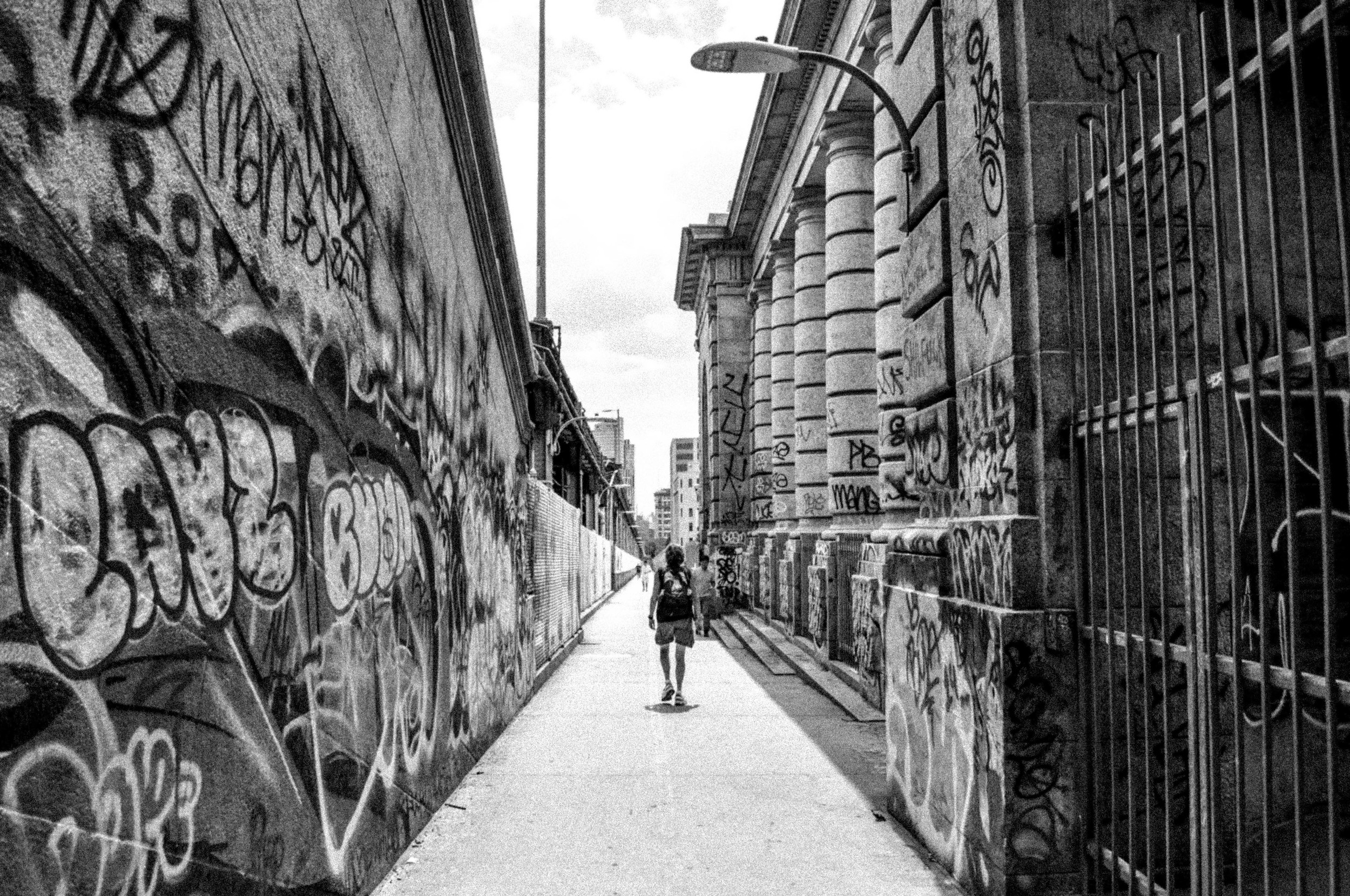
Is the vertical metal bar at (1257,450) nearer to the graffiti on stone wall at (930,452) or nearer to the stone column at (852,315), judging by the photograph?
the graffiti on stone wall at (930,452)

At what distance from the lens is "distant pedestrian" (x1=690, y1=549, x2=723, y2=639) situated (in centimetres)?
1455

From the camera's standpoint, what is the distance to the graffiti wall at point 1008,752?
13.2 feet

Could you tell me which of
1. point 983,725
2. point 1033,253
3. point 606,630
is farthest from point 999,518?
point 606,630

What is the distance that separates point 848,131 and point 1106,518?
11.5 metres

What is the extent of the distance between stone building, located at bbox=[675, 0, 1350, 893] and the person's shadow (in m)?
3.78

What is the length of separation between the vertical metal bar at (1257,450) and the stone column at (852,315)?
36.7 ft

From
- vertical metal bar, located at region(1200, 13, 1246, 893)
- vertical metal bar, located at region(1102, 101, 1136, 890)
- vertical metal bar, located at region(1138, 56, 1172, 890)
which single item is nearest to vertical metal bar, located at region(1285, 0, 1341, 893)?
vertical metal bar, located at region(1200, 13, 1246, 893)

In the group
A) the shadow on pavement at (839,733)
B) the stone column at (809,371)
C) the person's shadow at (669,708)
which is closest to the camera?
the shadow on pavement at (839,733)

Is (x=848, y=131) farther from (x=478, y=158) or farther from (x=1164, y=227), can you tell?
(x=1164, y=227)

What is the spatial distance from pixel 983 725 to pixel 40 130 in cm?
398

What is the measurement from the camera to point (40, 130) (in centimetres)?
211

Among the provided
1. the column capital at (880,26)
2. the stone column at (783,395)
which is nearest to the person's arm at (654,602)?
the column capital at (880,26)

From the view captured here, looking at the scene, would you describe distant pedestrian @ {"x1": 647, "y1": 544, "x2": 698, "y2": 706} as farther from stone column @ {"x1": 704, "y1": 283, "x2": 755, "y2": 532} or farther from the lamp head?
stone column @ {"x1": 704, "y1": 283, "x2": 755, "y2": 532}

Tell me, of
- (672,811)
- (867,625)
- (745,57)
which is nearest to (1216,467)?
(672,811)
